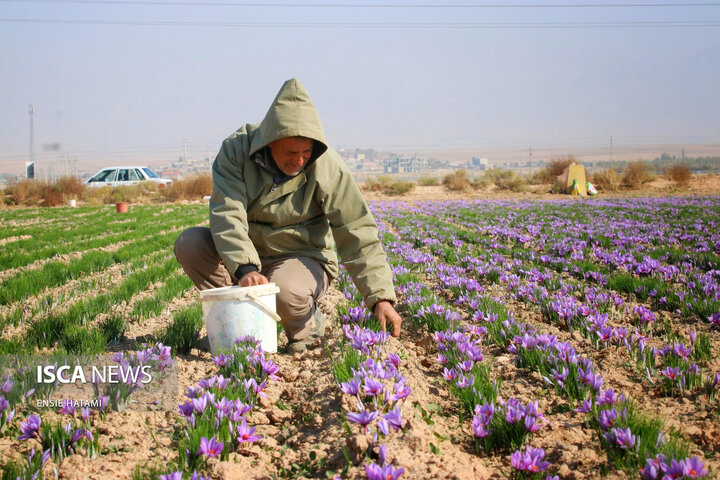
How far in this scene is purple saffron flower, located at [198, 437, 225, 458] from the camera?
2.01 meters

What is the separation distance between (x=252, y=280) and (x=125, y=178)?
32916 millimetres

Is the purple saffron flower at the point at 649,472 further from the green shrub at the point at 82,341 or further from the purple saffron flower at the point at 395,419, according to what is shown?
Answer: the green shrub at the point at 82,341

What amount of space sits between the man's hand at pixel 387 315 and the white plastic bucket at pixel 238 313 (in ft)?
2.63

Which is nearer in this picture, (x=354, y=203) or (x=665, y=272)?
(x=354, y=203)

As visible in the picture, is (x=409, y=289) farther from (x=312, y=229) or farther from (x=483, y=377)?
(x=483, y=377)

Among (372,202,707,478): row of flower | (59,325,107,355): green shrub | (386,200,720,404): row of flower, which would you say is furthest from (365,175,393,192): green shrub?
(59,325,107,355): green shrub

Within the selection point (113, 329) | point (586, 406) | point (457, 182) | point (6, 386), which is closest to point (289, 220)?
point (113, 329)

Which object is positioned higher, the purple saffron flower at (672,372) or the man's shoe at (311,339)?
the purple saffron flower at (672,372)

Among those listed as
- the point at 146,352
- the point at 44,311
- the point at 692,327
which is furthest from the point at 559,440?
the point at 44,311

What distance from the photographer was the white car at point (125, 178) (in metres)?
31.7

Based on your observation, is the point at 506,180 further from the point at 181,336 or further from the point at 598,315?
the point at 181,336

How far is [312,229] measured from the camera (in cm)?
397

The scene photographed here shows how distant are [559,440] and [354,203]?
2.11 metres

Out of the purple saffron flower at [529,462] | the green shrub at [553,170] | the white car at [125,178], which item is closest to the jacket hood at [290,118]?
the purple saffron flower at [529,462]
